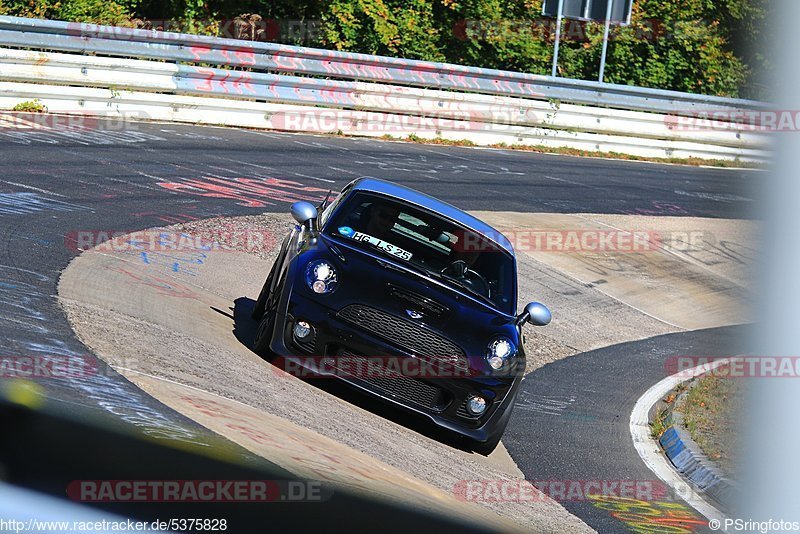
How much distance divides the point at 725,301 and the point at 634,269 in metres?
1.36

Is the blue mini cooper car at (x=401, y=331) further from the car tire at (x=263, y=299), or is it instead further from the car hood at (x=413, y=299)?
the car tire at (x=263, y=299)

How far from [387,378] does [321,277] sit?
80 cm

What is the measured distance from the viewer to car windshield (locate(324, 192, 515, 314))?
802 cm

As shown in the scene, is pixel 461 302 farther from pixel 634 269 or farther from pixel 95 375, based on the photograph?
pixel 634 269

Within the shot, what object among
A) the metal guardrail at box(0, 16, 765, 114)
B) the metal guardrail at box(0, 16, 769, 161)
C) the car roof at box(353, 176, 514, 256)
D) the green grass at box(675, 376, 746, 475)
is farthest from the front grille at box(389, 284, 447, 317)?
the metal guardrail at box(0, 16, 769, 161)

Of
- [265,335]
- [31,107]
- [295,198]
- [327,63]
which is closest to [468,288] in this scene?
[265,335]

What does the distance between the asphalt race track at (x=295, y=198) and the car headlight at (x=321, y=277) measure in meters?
1.56

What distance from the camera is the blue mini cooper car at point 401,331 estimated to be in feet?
23.6

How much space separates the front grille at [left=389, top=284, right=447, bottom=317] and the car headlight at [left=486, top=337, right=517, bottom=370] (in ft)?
1.32

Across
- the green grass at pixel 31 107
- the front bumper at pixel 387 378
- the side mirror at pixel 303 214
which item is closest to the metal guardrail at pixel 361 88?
the green grass at pixel 31 107

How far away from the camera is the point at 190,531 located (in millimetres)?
1638

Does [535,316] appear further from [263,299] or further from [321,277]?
[263,299]

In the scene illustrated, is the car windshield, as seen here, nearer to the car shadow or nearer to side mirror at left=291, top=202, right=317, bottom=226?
side mirror at left=291, top=202, right=317, bottom=226

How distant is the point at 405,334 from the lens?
722 cm
